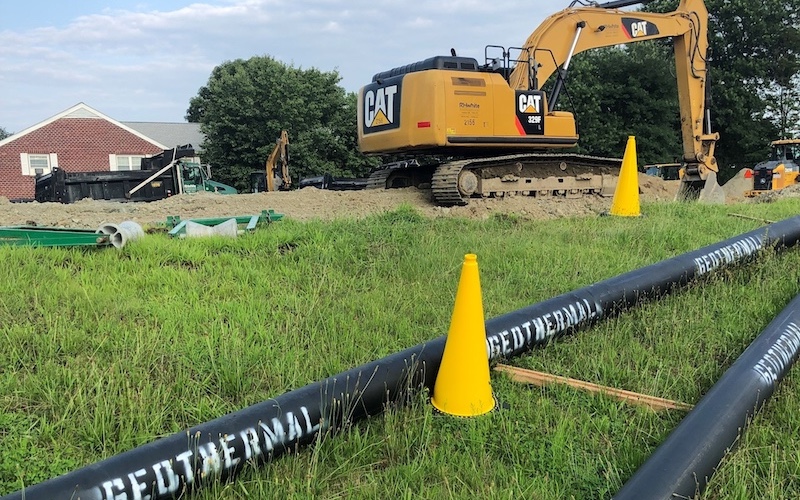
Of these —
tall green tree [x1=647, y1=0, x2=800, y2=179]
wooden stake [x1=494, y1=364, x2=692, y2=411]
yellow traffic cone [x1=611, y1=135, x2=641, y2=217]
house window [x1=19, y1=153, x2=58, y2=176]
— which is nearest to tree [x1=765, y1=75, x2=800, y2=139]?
tall green tree [x1=647, y1=0, x2=800, y2=179]

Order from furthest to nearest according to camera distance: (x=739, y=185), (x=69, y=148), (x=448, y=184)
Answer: (x=69, y=148), (x=739, y=185), (x=448, y=184)

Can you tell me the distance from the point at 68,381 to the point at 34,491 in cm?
113

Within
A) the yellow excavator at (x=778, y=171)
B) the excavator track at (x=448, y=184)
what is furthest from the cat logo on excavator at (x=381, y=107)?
the yellow excavator at (x=778, y=171)

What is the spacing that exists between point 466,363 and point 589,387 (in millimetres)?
652

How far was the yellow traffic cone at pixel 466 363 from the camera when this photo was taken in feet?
8.79

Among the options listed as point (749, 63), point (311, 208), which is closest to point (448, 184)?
point (311, 208)

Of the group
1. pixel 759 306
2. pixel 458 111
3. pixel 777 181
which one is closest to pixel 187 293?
pixel 759 306

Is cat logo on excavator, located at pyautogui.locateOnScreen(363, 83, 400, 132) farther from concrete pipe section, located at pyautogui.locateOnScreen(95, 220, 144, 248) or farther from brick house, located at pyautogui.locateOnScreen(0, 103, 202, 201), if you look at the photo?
brick house, located at pyautogui.locateOnScreen(0, 103, 202, 201)

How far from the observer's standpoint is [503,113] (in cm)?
1007

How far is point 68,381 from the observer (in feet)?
9.07

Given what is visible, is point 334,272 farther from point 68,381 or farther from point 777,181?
point 777,181

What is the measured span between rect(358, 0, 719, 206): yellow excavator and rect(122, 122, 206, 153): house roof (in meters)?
36.5

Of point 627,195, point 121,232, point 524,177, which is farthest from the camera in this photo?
point 524,177

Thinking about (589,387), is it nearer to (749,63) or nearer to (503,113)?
(503,113)
